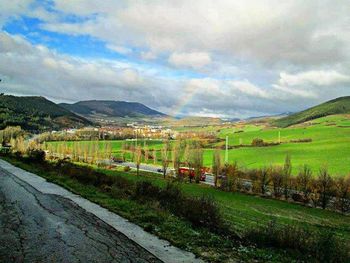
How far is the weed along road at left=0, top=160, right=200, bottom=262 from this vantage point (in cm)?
922

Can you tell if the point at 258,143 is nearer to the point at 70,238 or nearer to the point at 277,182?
the point at 277,182

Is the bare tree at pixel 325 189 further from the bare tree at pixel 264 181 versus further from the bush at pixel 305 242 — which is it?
the bush at pixel 305 242

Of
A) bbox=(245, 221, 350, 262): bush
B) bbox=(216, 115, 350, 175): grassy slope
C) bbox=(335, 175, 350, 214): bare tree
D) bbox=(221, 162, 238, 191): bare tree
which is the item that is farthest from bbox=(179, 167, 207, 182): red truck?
bbox=(245, 221, 350, 262): bush

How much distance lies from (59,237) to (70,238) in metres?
0.36

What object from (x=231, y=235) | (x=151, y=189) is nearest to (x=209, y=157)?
(x=151, y=189)

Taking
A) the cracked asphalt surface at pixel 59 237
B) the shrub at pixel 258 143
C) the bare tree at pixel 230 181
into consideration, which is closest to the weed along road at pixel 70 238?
the cracked asphalt surface at pixel 59 237

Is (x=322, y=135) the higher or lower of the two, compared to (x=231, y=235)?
higher

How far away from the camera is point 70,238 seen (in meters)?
10.9

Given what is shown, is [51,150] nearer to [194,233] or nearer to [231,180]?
[231,180]

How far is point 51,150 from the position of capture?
142125 millimetres

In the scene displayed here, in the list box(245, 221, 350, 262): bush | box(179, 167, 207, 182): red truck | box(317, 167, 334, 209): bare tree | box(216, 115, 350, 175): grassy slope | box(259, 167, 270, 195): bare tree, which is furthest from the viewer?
box(216, 115, 350, 175): grassy slope

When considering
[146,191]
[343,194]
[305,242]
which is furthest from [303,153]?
[305,242]

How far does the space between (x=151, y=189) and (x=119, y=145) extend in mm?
151263

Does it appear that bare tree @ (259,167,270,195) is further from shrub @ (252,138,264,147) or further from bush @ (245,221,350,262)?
shrub @ (252,138,264,147)
